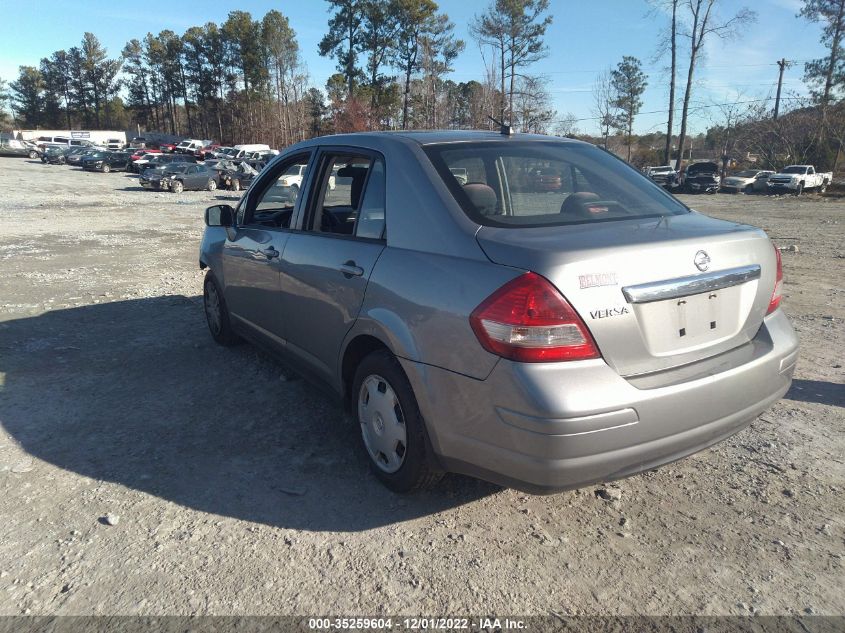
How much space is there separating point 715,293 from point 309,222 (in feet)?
7.75

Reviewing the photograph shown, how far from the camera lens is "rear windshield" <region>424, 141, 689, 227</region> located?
2938mm

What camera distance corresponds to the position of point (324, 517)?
302 centimetres

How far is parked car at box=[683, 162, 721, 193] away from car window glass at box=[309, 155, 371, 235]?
40.3 meters

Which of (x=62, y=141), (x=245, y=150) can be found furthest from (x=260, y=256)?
(x=62, y=141)

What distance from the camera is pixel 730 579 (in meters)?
2.54

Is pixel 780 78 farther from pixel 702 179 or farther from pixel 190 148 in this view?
pixel 190 148

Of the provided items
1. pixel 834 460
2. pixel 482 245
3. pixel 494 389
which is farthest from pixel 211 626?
pixel 834 460

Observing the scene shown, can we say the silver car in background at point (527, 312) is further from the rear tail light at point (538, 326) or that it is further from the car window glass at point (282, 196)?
the car window glass at point (282, 196)

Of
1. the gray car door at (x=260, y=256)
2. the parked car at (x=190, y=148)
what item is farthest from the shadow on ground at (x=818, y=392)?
the parked car at (x=190, y=148)

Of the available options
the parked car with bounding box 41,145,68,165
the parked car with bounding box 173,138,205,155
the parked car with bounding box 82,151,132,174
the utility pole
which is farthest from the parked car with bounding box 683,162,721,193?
the parked car with bounding box 41,145,68,165

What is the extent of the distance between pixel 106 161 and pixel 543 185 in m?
48.6

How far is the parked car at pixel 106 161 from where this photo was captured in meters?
44.2

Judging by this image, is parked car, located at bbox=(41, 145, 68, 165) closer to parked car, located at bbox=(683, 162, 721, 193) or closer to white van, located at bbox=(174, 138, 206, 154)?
white van, located at bbox=(174, 138, 206, 154)

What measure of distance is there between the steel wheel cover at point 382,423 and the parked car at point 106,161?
153 ft
